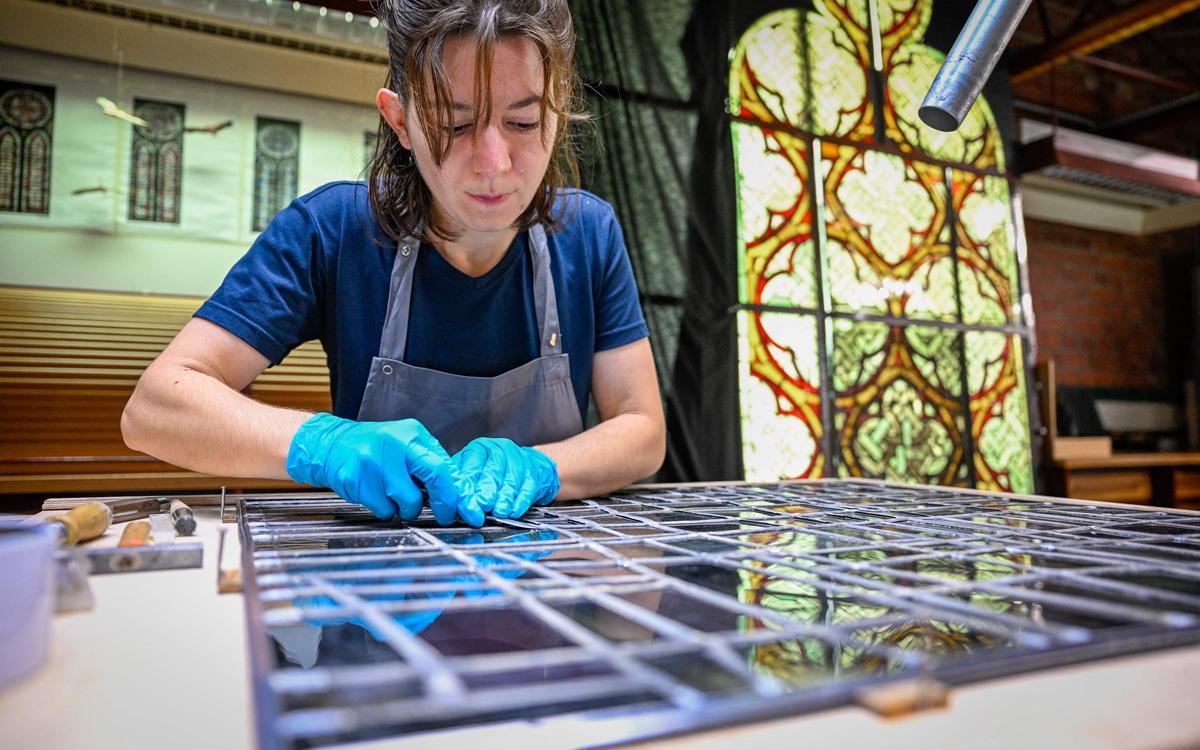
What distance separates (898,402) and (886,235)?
2.30 ft

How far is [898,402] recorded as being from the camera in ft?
10.6

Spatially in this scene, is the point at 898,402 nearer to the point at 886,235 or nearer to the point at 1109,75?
the point at 886,235

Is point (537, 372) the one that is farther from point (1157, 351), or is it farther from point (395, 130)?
point (1157, 351)

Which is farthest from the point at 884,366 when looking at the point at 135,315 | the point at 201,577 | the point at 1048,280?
the point at 201,577

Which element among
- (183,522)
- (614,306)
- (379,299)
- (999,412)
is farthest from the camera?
(999,412)

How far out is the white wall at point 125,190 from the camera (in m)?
2.61

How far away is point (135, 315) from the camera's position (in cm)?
263

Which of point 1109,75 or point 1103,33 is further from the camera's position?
point 1109,75

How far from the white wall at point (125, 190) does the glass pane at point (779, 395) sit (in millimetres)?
1647

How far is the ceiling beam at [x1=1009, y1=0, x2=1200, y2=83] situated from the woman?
3156 mm

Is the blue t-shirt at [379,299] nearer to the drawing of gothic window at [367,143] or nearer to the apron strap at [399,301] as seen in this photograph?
the apron strap at [399,301]

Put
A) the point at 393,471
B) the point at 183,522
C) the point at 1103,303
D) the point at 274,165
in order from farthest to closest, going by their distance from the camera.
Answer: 1. the point at 1103,303
2. the point at 274,165
3. the point at 393,471
4. the point at 183,522

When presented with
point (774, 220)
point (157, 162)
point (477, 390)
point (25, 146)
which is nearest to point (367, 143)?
point (157, 162)

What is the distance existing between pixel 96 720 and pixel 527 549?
355 mm
